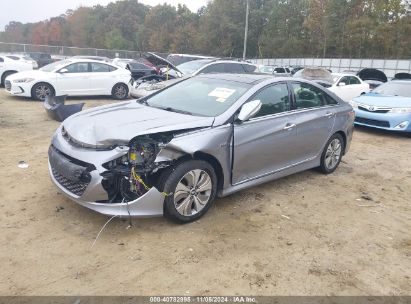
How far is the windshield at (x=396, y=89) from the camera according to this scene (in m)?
10.4

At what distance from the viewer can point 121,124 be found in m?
4.09

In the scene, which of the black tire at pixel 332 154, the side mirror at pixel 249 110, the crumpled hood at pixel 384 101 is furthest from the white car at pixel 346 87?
the side mirror at pixel 249 110

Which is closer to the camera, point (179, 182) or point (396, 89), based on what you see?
point (179, 182)

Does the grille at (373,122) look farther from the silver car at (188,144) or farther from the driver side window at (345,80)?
the silver car at (188,144)

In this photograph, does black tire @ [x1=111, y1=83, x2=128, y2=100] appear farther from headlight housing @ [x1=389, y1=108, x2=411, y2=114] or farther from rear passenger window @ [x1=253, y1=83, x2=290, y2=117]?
rear passenger window @ [x1=253, y1=83, x2=290, y2=117]

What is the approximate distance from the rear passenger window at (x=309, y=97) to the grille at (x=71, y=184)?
9.93ft

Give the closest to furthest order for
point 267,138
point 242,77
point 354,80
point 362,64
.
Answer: point 267,138 < point 242,77 < point 354,80 < point 362,64

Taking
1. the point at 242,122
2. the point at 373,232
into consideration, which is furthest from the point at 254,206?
the point at 373,232

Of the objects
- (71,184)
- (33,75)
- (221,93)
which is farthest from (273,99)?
(33,75)

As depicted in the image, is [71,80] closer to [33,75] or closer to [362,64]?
[33,75]

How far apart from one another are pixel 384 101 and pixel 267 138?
6509 millimetres

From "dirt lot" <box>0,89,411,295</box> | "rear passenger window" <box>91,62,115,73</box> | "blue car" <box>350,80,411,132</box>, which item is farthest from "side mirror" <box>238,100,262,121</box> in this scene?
"rear passenger window" <box>91,62,115,73</box>

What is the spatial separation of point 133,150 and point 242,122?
1.34 metres

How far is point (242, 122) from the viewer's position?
4480 mm
